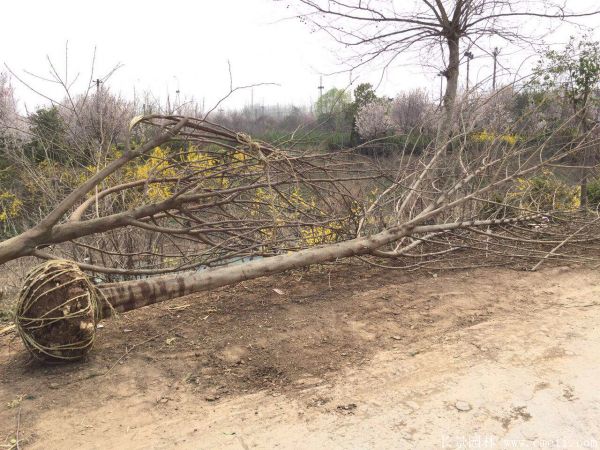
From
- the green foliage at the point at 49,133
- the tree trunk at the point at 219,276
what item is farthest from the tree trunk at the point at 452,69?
the green foliage at the point at 49,133

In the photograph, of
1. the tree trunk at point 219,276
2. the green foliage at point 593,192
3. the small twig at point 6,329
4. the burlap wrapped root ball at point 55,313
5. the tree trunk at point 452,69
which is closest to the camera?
the burlap wrapped root ball at point 55,313

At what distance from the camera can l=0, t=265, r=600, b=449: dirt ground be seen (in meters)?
2.33

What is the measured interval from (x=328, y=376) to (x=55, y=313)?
174 centimetres

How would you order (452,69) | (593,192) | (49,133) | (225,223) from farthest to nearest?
1. (593,192)
2. (452,69)
3. (49,133)
4. (225,223)

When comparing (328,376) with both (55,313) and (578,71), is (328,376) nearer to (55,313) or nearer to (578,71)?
(55,313)

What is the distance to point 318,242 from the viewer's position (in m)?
5.29

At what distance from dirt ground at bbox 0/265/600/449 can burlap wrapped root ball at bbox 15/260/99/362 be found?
0.58 ft

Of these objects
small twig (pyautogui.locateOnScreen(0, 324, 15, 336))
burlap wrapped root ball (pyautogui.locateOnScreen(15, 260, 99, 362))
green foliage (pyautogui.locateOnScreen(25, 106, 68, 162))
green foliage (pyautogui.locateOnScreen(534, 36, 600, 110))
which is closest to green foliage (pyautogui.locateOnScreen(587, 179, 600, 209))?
green foliage (pyautogui.locateOnScreen(534, 36, 600, 110))

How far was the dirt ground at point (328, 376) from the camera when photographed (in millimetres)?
2332

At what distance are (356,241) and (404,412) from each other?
96.5 inches

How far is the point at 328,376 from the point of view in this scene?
288 centimetres

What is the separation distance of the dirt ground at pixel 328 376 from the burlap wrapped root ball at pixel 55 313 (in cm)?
18

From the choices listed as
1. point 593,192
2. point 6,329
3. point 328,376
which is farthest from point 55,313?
point 593,192

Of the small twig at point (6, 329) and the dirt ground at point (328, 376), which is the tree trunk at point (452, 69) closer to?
the dirt ground at point (328, 376)
